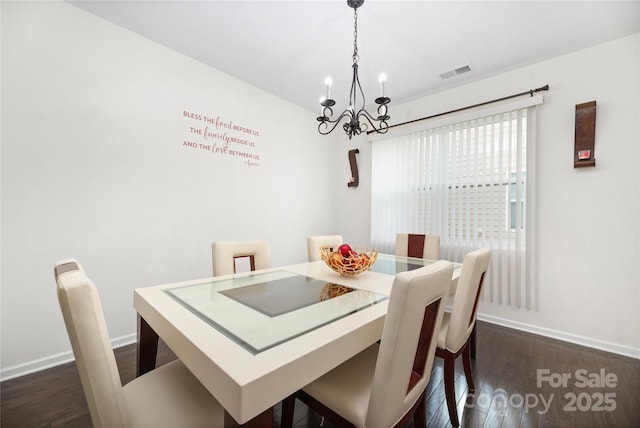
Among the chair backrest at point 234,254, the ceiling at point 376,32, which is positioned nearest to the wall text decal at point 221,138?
the ceiling at point 376,32

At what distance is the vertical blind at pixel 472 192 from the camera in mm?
2633

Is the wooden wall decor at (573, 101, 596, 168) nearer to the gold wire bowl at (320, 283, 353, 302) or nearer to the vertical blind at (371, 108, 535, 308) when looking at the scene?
the vertical blind at (371, 108, 535, 308)

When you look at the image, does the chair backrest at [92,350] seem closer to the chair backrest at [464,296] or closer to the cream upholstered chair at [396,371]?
the cream upholstered chair at [396,371]

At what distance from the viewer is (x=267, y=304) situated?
3.69ft

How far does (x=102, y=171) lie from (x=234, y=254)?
1.32 metres

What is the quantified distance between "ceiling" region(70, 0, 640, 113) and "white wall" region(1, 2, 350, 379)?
29 cm

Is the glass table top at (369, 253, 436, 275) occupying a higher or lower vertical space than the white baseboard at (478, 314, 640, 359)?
higher

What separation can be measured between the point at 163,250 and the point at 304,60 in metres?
2.29

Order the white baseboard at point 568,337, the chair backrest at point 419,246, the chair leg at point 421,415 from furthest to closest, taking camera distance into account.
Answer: the chair backrest at point 419,246 < the white baseboard at point 568,337 < the chair leg at point 421,415

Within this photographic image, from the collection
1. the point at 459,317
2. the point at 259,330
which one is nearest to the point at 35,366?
the point at 259,330

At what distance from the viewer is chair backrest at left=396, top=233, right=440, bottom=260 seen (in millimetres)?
2457

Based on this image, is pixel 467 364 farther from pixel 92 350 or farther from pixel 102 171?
pixel 102 171

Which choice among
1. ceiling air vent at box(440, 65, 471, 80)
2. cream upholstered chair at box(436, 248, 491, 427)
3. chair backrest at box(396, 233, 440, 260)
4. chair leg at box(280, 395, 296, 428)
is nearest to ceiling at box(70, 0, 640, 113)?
ceiling air vent at box(440, 65, 471, 80)

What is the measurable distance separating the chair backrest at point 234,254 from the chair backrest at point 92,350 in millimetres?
1119
